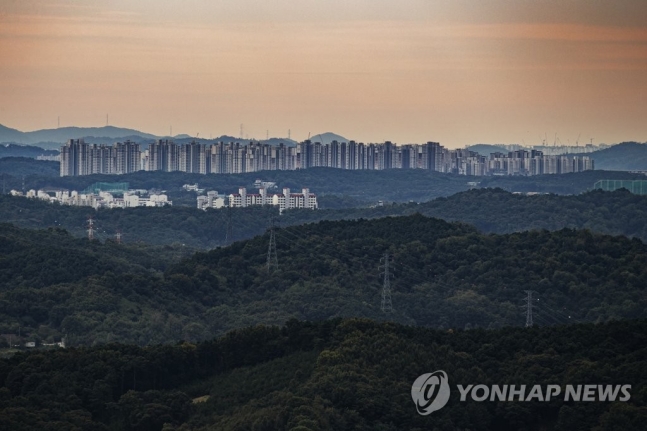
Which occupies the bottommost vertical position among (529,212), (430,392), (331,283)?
(331,283)

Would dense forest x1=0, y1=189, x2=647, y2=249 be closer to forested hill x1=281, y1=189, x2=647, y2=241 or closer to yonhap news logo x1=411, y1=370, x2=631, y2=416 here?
forested hill x1=281, y1=189, x2=647, y2=241

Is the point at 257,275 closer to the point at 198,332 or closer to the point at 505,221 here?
the point at 198,332

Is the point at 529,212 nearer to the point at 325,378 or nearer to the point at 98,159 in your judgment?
the point at 325,378

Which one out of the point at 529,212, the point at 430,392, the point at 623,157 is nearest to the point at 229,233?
the point at 529,212

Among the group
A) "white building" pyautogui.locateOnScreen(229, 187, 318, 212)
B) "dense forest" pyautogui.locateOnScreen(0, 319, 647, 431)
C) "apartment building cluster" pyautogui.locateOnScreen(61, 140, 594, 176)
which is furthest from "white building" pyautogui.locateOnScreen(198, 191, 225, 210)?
"dense forest" pyautogui.locateOnScreen(0, 319, 647, 431)

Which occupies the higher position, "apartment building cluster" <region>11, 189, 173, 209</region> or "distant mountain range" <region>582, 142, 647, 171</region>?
"distant mountain range" <region>582, 142, 647, 171</region>

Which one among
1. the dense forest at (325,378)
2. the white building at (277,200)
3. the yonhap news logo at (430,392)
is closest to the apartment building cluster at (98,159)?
the white building at (277,200)

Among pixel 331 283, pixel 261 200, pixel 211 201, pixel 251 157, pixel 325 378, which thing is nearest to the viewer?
pixel 325 378
